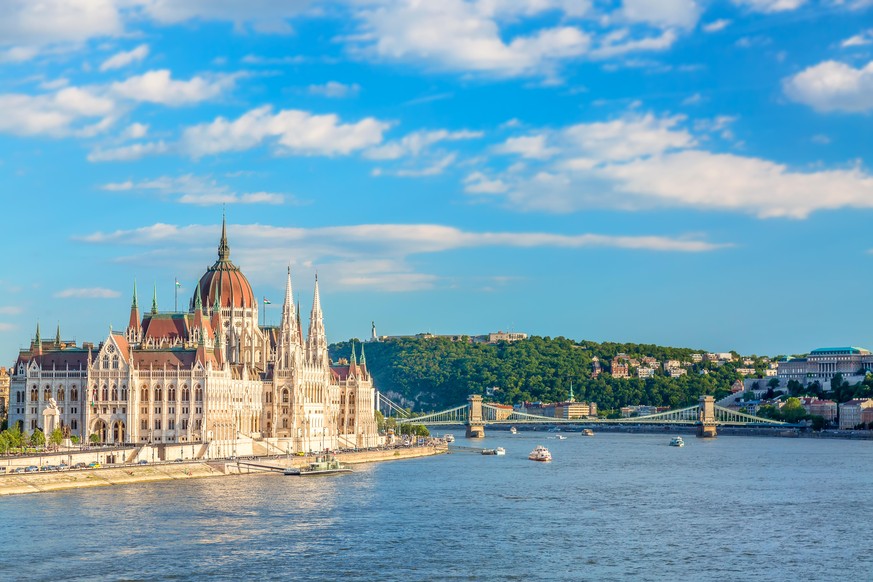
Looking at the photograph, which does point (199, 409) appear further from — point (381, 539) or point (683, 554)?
point (683, 554)

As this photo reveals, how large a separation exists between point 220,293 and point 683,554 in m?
87.2

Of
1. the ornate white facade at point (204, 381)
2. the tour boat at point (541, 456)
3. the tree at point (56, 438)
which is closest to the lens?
the tree at point (56, 438)

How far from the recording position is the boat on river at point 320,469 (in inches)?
4560

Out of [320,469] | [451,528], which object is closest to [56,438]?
[320,469]

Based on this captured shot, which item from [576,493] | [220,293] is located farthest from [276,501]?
[220,293]

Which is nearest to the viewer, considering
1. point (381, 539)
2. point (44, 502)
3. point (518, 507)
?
point (381, 539)

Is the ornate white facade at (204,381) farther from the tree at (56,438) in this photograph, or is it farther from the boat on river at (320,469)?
the boat on river at (320,469)

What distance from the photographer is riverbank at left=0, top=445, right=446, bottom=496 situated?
91062 millimetres

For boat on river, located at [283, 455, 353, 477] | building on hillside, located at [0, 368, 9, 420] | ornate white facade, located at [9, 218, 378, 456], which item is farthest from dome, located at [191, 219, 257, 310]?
boat on river, located at [283, 455, 353, 477]

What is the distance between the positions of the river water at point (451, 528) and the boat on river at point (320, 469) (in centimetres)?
188

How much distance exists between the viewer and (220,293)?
14925 centimetres

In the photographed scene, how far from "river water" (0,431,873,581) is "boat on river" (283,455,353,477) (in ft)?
6.18

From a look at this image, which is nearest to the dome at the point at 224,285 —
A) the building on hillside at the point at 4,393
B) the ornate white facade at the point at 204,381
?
the ornate white facade at the point at 204,381

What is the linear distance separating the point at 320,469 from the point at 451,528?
40743mm
